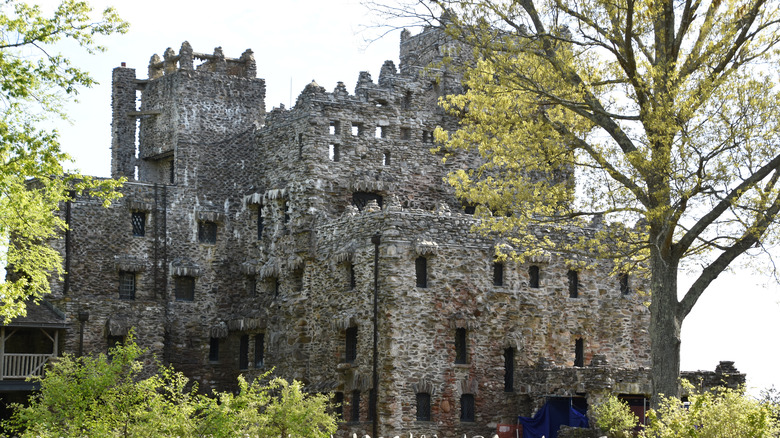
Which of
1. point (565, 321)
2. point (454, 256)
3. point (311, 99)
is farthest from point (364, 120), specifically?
point (565, 321)

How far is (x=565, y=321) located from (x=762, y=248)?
17.6 meters

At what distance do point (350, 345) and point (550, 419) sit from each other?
840 cm

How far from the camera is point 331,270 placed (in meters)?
47.3

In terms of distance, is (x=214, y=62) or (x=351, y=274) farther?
(x=214, y=62)

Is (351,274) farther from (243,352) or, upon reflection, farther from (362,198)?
(243,352)

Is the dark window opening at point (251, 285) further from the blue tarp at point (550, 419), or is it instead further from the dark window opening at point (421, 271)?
the blue tarp at point (550, 419)

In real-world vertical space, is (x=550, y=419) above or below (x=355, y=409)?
below

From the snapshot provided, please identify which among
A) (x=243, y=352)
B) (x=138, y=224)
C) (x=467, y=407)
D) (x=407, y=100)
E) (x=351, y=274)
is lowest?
(x=467, y=407)

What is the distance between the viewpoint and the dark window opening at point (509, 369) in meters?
45.0

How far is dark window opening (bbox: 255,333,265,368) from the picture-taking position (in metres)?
51.0

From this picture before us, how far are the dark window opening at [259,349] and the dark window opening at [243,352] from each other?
0.66 m

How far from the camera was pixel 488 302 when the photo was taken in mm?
44938

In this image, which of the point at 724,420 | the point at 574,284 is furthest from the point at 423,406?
the point at 724,420

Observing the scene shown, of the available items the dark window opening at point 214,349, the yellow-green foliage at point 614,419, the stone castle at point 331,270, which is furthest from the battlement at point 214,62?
the yellow-green foliage at point 614,419
